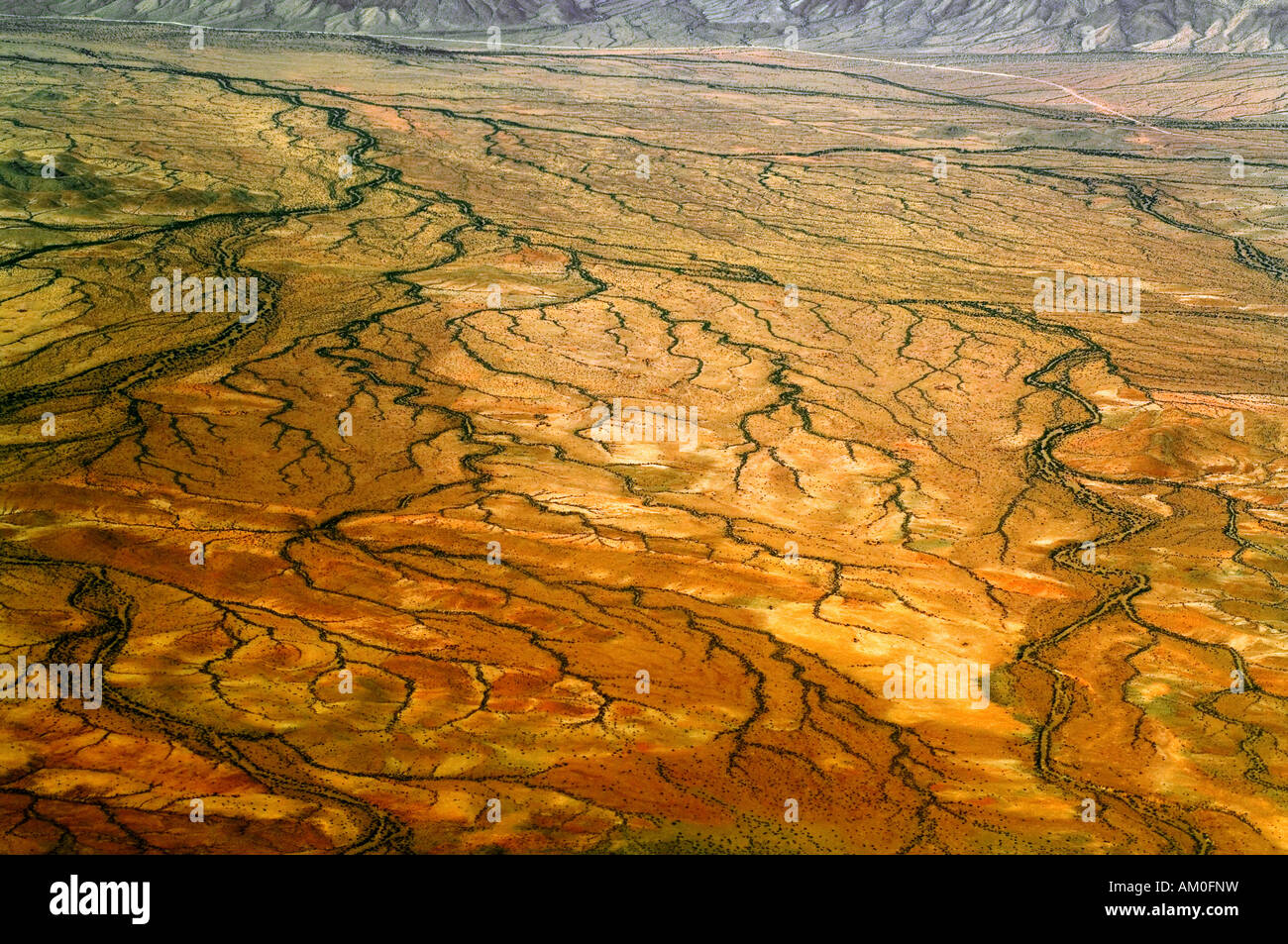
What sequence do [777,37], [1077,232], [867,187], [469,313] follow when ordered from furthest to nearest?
[777,37]
[867,187]
[1077,232]
[469,313]

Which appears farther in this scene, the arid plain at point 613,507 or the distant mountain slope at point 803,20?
the distant mountain slope at point 803,20

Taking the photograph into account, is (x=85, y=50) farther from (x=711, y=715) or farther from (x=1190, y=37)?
(x=1190, y=37)

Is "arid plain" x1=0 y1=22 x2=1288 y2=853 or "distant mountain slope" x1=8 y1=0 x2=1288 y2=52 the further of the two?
"distant mountain slope" x1=8 y1=0 x2=1288 y2=52

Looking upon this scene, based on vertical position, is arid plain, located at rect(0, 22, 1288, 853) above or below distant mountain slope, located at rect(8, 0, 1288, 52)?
below

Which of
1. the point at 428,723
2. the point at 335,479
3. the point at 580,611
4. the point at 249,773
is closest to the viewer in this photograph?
the point at 249,773

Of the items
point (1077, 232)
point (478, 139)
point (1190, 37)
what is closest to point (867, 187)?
point (1077, 232)

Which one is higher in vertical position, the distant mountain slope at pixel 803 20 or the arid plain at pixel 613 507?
Result: the distant mountain slope at pixel 803 20
